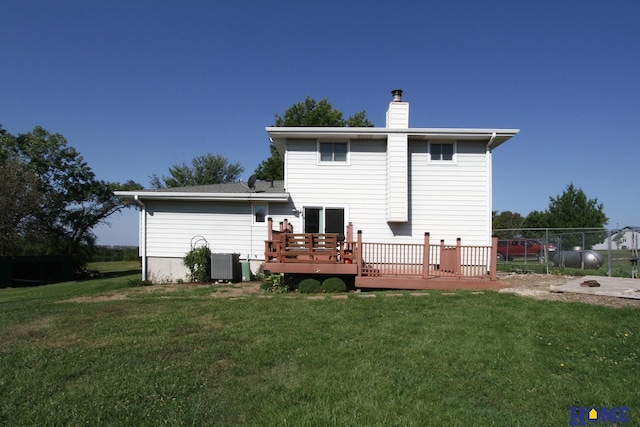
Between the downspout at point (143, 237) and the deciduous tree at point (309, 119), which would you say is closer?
the downspout at point (143, 237)

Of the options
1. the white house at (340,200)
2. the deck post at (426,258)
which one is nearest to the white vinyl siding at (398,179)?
the white house at (340,200)

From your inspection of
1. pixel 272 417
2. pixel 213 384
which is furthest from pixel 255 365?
pixel 272 417

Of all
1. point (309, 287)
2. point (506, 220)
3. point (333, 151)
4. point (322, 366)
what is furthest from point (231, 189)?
point (506, 220)

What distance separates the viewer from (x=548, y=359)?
4.34m

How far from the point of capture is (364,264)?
10.6 metres

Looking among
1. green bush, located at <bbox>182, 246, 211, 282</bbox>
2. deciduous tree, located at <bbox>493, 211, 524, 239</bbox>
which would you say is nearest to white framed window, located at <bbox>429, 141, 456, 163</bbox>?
green bush, located at <bbox>182, 246, 211, 282</bbox>

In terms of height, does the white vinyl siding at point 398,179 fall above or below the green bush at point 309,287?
above

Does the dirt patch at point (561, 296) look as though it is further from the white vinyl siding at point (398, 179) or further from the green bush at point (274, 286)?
the green bush at point (274, 286)

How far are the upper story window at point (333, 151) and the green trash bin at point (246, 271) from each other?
434 centimetres

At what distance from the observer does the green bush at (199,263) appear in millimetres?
12055

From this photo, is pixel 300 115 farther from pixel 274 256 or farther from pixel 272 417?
pixel 272 417

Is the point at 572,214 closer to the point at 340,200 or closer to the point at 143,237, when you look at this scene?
the point at 340,200

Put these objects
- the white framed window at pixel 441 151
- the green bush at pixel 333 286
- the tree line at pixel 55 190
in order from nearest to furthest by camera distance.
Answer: the green bush at pixel 333 286 → the white framed window at pixel 441 151 → the tree line at pixel 55 190

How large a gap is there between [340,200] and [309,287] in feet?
12.1
